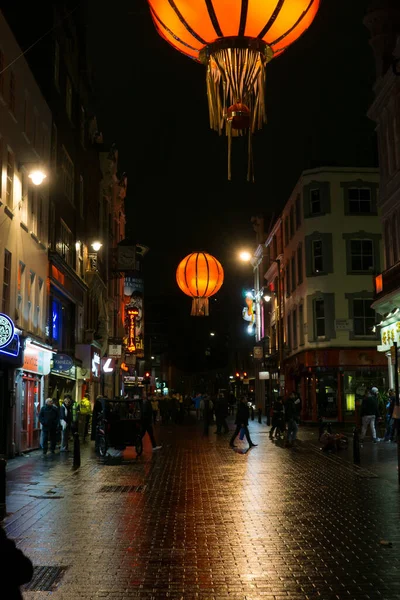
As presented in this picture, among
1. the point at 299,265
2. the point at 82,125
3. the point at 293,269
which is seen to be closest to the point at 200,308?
the point at 82,125

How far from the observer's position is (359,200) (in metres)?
46.7

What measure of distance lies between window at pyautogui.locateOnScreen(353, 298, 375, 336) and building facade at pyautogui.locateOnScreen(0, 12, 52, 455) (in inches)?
922

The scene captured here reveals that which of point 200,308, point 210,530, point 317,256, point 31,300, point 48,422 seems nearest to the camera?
point 210,530

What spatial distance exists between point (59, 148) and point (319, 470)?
756 inches

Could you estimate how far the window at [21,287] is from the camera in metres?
23.9

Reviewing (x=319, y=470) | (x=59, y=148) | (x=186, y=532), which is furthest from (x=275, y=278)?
(x=186, y=532)

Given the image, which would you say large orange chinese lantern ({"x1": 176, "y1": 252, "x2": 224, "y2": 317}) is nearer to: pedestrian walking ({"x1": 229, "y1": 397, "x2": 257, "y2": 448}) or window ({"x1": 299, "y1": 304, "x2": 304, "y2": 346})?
pedestrian walking ({"x1": 229, "y1": 397, "x2": 257, "y2": 448})

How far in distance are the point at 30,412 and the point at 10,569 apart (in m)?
22.2

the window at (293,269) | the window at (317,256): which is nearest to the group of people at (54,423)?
the window at (317,256)

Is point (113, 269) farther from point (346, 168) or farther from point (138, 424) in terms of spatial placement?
point (138, 424)

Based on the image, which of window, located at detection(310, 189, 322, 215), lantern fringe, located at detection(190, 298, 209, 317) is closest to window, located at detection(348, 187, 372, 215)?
window, located at detection(310, 189, 322, 215)

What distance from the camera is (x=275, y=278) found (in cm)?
6144

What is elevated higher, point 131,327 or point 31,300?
point 131,327

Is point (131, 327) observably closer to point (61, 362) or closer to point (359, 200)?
point (359, 200)
